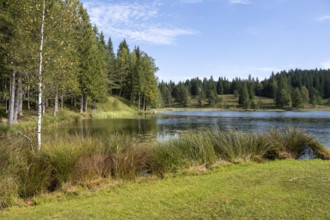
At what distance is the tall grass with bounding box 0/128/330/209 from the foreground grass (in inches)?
22.1

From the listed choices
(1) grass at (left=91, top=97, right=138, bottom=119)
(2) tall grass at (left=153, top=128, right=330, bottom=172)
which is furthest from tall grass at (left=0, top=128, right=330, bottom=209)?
(1) grass at (left=91, top=97, right=138, bottom=119)

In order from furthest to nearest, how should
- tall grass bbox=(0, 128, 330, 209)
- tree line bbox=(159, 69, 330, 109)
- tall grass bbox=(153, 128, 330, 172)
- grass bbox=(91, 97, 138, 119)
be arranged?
tree line bbox=(159, 69, 330, 109)
grass bbox=(91, 97, 138, 119)
tall grass bbox=(153, 128, 330, 172)
tall grass bbox=(0, 128, 330, 209)

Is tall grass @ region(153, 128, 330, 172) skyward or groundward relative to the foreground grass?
skyward

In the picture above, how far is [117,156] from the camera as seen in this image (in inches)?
281

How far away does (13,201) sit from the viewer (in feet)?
17.7

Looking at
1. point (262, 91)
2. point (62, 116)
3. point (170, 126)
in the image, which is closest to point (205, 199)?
point (170, 126)

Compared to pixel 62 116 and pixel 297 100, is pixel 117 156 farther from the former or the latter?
pixel 297 100

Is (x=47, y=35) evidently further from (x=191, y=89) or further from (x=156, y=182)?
(x=191, y=89)

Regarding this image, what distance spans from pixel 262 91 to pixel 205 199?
145 metres

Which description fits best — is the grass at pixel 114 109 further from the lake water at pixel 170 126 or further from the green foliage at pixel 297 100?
the green foliage at pixel 297 100

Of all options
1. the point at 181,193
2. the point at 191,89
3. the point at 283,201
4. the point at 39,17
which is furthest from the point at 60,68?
the point at 191,89

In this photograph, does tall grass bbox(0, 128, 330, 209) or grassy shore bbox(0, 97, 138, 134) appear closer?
tall grass bbox(0, 128, 330, 209)

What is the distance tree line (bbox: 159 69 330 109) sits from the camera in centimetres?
10656

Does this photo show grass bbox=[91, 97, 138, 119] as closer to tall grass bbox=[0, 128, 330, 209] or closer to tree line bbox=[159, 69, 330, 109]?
tall grass bbox=[0, 128, 330, 209]
